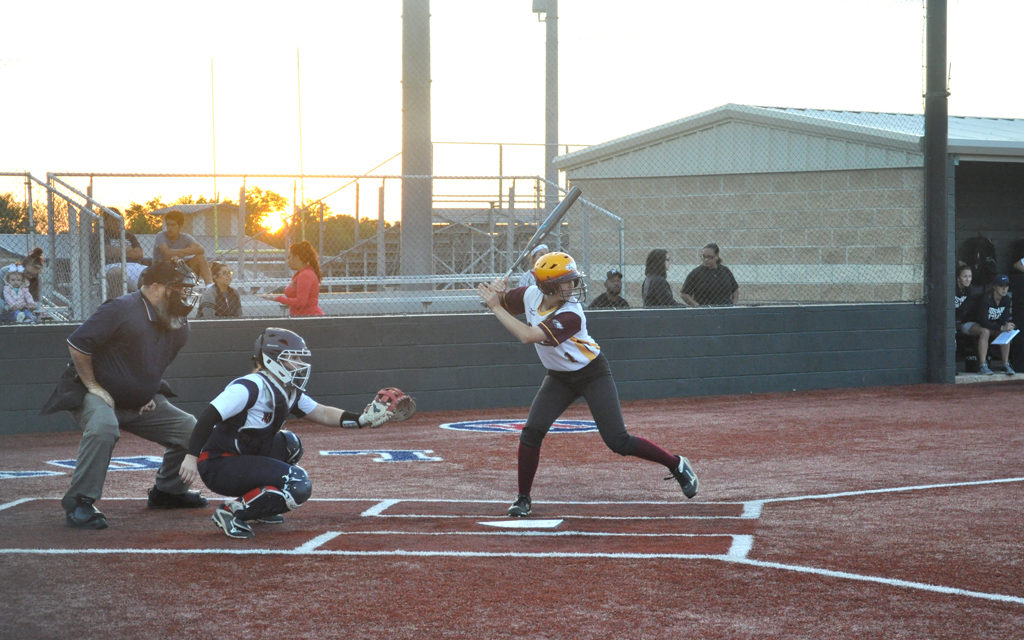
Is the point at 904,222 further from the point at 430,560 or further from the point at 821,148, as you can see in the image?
the point at 430,560

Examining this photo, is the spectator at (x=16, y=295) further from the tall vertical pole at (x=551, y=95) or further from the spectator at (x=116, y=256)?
the tall vertical pole at (x=551, y=95)

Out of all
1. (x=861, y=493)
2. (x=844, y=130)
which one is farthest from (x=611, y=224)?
(x=861, y=493)

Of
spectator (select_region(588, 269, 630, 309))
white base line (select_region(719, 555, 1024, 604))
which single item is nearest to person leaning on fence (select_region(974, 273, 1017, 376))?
spectator (select_region(588, 269, 630, 309))

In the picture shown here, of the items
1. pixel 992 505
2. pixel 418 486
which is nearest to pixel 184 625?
pixel 418 486

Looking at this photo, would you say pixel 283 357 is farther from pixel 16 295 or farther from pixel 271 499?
pixel 16 295

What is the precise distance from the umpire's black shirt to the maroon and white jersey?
7.02 feet

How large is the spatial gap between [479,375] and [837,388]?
16.9 ft

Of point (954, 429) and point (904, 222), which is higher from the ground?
point (904, 222)

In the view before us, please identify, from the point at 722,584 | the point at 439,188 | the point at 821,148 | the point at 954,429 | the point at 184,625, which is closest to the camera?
the point at 184,625

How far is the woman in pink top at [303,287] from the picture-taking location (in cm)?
1301

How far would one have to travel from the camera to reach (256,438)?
7.02 metres

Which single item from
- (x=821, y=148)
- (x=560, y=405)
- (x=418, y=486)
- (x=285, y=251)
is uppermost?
(x=821, y=148)

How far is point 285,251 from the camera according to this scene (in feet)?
47.6

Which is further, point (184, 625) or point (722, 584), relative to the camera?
point (722, 584)
